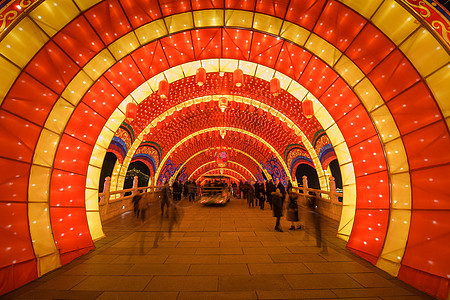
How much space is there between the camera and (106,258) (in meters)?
4.89

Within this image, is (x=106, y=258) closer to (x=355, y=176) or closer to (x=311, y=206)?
(x=311, y=206)

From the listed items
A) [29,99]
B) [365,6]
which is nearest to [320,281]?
[365,6]

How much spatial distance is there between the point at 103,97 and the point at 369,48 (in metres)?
8.40

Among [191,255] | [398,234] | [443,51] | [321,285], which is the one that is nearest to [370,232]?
[398,234]

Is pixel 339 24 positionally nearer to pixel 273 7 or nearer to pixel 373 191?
pixel 273 7

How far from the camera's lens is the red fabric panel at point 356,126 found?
227 inches

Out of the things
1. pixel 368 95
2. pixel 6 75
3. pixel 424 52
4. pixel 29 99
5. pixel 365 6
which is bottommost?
pixel 29 99

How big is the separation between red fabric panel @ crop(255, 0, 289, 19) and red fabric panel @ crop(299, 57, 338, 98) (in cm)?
222

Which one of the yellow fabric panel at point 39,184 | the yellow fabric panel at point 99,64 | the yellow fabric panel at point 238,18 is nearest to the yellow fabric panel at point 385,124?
the yellow fabric panel at point 238,18

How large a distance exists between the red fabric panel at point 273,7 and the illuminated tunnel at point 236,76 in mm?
36

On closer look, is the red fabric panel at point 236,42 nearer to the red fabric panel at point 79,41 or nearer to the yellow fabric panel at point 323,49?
the yellow fabric panel at point 323,49

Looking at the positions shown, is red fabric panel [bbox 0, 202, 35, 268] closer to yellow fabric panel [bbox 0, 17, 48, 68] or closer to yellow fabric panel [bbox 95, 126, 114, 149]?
yellow fabric panel [bbox 0, 17, 48, 68]

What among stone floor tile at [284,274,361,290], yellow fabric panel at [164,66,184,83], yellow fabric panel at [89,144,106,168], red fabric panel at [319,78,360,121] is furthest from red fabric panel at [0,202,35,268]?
red fabric panel at [319,78,360,121]

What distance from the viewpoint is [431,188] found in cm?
395
